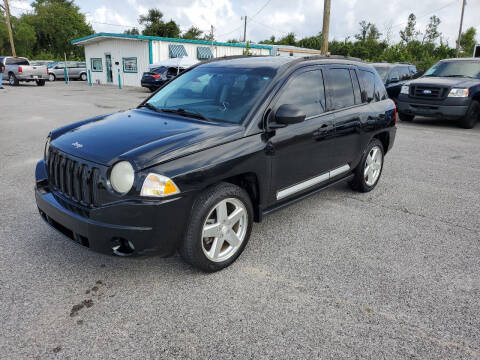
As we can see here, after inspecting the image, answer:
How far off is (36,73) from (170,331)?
28.0 m

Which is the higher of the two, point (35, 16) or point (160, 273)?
point (35, 16)

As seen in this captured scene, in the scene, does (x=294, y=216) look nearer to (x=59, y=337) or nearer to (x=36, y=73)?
(x=59, y=337)

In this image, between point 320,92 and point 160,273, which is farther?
point 320,92

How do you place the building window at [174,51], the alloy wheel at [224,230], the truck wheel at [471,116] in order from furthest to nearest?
the building window at [174,51]
the truck wheel at [471,116]
the alloy wheel at [224,230]

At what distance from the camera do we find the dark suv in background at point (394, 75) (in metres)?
13.7

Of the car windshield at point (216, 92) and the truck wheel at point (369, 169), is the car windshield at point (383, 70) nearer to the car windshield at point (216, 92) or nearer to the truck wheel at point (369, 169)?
the truck wheel at point (369, 169)

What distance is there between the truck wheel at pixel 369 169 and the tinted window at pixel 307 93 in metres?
1.29

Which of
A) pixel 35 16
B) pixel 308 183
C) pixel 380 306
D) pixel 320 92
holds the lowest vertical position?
pixel 380 306

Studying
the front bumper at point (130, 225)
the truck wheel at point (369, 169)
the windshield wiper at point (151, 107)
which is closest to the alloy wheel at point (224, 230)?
the front bumper at point (130, 225)

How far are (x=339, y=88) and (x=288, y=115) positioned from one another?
4.71ft

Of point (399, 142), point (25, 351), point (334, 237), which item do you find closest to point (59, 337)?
point (25, 351)

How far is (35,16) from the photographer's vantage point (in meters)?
58.6

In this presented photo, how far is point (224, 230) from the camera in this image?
10.7ft

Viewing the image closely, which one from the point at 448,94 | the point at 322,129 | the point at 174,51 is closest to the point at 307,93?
the point at 322,129
